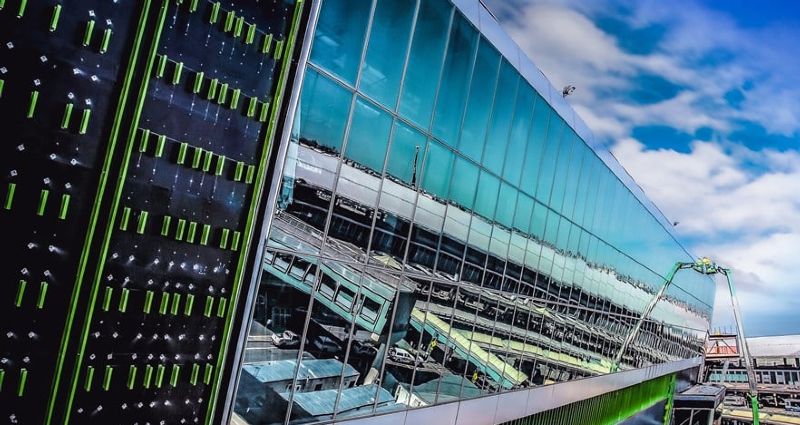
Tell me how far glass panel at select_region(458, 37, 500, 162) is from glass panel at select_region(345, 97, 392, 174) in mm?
3368

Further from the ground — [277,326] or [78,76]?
[78,76]

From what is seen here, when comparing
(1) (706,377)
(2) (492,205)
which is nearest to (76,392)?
(2) (492,205)

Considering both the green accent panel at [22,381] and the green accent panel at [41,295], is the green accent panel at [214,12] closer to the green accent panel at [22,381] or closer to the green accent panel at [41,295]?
the green accent panel at [41,295]

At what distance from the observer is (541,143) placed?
58.1ft

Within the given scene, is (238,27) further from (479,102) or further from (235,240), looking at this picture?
(479,102)

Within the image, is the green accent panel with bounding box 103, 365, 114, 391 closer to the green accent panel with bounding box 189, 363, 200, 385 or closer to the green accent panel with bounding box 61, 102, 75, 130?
the green accent panel with bounding box 189, 363, 200, 385

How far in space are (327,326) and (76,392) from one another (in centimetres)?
436

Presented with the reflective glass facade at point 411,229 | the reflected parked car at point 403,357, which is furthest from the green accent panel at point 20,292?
the reflected parked car at point 403,357

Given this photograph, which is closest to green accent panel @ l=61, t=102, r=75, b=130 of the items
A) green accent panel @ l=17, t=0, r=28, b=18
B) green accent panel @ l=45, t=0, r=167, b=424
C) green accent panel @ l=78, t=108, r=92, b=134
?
green accent panel @ l=78, t=108, r=92, b=134

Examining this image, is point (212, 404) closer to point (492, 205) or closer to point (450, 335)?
point (450, 335)

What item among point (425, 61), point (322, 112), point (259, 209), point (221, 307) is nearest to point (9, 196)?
point (221, 307)

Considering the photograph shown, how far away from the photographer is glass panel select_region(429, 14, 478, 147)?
12.2 metres

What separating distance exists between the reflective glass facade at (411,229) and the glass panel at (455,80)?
5 cm

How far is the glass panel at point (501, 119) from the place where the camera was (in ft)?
47.8
